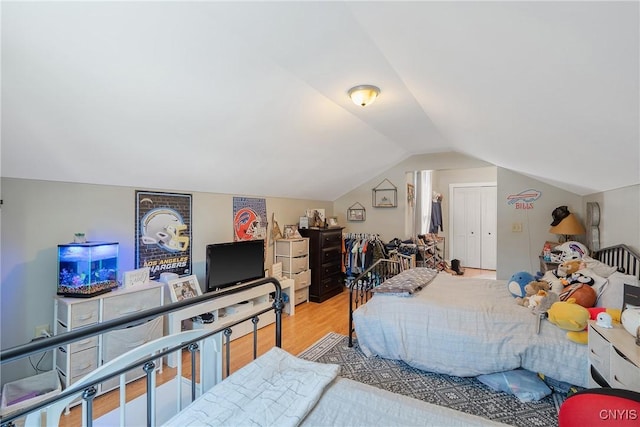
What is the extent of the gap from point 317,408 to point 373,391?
0.33 meters

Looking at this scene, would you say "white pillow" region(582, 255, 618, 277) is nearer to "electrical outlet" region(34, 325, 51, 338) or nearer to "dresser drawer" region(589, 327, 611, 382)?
"dresser drawer" region(589, 327, 611, 382)

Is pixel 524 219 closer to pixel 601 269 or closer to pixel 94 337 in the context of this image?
pixel 601 269

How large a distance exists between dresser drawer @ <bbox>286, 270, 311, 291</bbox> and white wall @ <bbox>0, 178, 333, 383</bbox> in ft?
7.46

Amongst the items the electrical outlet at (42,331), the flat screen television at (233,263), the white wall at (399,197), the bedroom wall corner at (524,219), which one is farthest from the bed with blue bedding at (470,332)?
the electrical outlet at (42,331)

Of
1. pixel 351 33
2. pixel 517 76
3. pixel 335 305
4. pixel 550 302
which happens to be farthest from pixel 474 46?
pixel 335 305

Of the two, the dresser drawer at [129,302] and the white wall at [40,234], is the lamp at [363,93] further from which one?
the dresser drawer at [129,302]

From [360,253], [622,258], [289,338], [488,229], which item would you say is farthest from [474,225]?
[289,338]

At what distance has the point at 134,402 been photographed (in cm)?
183

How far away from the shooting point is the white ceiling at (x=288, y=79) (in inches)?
45.9

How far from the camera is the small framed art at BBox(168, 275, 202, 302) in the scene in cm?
301

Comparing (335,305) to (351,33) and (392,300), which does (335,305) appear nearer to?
(392,300)

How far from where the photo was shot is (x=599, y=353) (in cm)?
183

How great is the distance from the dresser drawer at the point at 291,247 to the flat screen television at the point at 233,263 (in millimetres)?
651

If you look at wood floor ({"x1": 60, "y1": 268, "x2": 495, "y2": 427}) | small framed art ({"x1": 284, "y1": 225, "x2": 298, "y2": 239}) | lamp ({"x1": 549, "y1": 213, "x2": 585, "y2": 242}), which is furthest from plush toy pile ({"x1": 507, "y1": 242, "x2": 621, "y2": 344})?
small framed art ({"x1": 284, "y1": 225, "x2": 298, "y2": 239})
